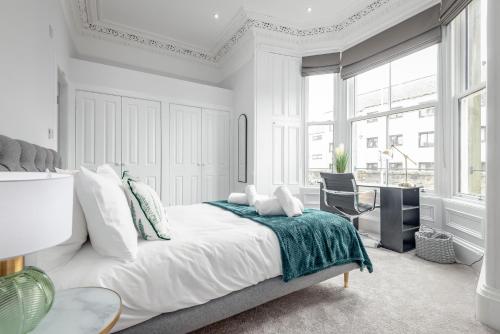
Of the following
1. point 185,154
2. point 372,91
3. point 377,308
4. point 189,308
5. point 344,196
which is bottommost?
point 377,308

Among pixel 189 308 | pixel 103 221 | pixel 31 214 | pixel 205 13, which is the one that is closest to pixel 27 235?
pixel 31 214

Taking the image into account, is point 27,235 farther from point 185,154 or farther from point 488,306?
point 185,154

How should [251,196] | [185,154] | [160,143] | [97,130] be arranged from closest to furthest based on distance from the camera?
[251,196]
[97,130]
[160,143]
[185,154]

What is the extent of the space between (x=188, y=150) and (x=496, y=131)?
3.59 meters

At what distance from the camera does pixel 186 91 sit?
4000 mm

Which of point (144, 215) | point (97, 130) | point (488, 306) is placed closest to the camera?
point (144, 215)

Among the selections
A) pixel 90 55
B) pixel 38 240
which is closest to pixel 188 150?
pixel 90 55

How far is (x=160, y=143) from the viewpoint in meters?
3.79

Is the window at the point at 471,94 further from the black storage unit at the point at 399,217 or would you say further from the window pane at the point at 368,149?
the window pane at the point at 368,149

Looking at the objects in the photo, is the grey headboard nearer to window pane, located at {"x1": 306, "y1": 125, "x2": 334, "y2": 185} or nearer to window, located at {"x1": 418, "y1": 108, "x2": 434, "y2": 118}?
window pane, located at {"x1": 306, "y1": 125, "x2": 334, "y2": 185}

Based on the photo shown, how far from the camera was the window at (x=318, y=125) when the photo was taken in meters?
4.18

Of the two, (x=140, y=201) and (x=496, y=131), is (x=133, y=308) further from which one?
(x=496, y=131)

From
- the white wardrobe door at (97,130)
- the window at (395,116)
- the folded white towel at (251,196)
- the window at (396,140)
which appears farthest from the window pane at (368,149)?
the white wardrobe door at (97,130)

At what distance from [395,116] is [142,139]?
3703mm
